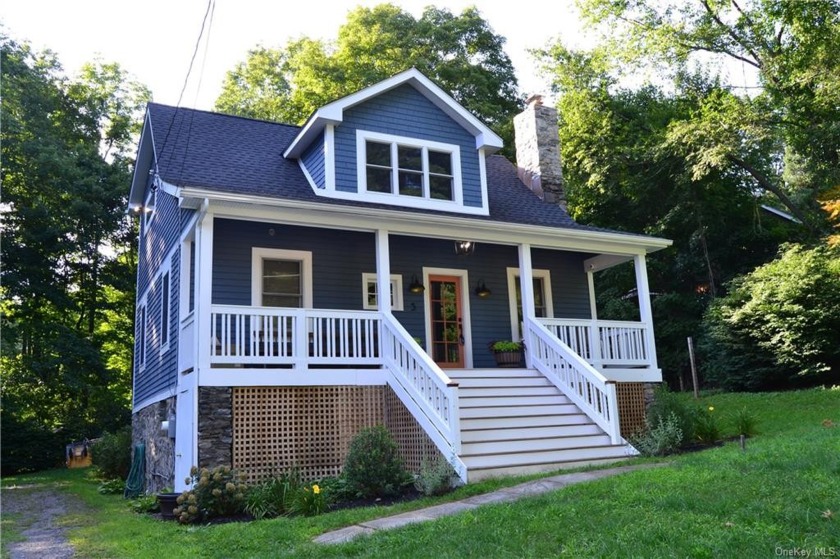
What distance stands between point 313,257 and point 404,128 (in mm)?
3158

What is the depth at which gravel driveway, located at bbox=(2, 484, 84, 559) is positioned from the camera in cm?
695

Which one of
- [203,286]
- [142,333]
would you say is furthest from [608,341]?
[142,333]

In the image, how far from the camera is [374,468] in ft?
27.3

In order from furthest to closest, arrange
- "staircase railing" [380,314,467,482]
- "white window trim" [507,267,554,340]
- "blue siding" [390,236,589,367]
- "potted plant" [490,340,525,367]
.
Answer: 1. "white window trim" [507,267,554,340]
2. "blue siding" [390,236,589,367]
3. "potted plant" [490,340,525,367]
4. "staircase railing" [380,314,467,482]

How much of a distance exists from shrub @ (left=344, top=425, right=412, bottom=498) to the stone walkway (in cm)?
135

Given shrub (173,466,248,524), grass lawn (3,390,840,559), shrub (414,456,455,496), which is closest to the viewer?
grass lawn (3,390,840,559)

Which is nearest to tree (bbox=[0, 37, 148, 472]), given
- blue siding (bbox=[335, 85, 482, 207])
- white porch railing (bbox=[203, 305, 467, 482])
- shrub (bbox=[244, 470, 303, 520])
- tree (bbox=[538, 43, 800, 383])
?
blue siding (bbox=[335, 85, 482, 207])

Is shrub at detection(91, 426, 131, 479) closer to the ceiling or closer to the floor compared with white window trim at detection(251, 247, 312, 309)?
closer to the floor

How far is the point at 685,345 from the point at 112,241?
66.7 feet

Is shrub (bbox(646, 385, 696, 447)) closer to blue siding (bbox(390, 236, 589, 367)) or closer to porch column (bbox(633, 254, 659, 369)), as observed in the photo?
porch column (bbox(633, 254, 659, 369))

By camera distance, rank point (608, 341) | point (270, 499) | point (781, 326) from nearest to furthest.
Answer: point (270, 499) → point (608, 341) → point (781, 326)

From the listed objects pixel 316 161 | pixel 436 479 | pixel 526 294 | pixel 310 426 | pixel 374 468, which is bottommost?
pixel 436 479

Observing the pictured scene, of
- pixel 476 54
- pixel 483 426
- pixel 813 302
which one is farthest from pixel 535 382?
pixel 476 54

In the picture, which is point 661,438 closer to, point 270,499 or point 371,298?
point 270,499
